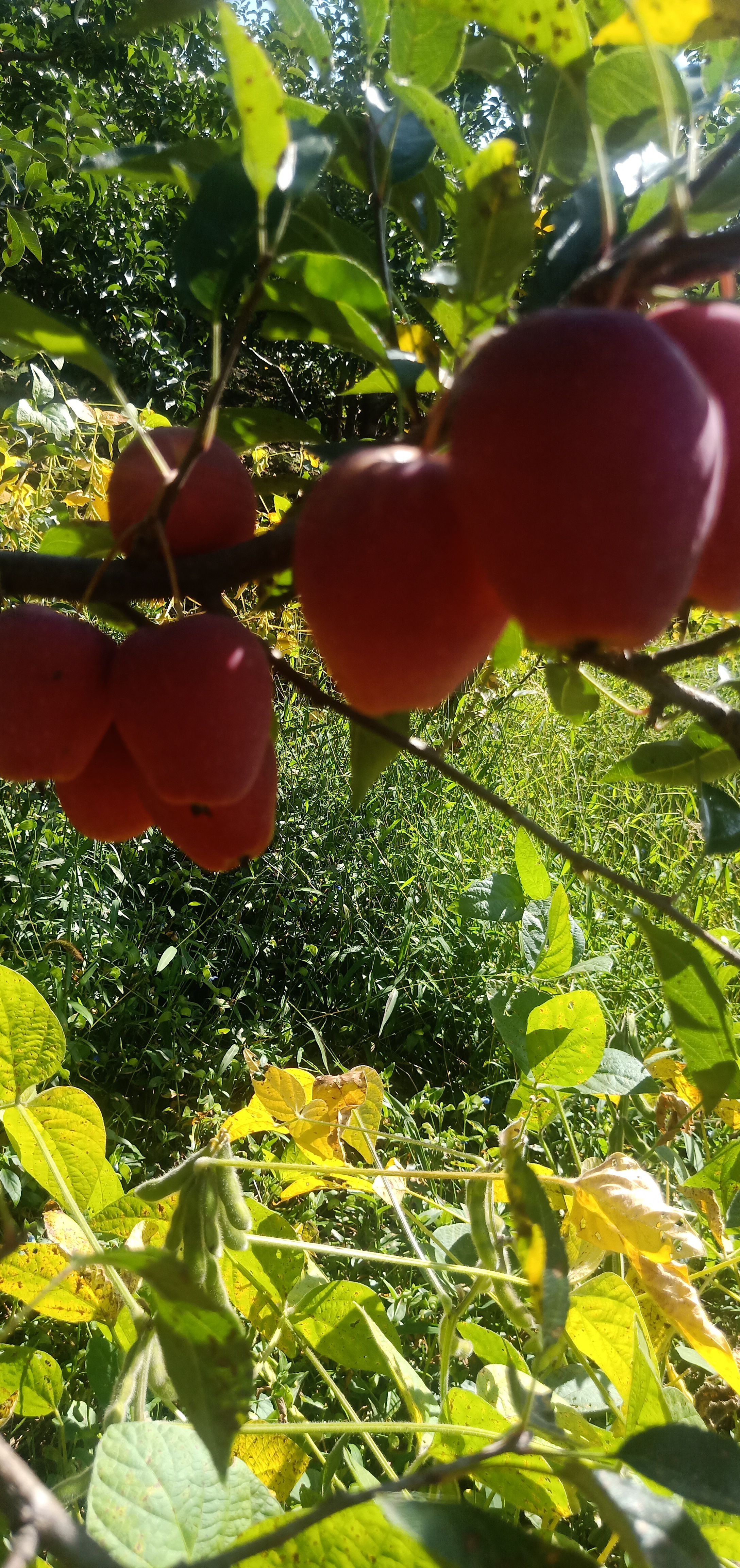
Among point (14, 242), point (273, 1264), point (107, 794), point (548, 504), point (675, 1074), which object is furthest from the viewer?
point (14, 242)

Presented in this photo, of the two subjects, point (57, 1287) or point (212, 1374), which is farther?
point (57, 1287)

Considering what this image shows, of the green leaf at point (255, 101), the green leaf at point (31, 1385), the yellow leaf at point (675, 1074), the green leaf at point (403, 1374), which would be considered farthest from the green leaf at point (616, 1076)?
the green leaf at point (255, 101)

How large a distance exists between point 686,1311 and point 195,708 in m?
0.57

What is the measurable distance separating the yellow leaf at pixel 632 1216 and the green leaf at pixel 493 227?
57 centimetres

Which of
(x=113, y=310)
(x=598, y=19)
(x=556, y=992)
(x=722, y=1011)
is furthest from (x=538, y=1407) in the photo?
(x=113, y=310)

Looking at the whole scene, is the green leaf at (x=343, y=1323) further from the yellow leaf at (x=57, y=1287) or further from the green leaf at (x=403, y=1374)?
the yellow leaf at (x=57, y=1287)

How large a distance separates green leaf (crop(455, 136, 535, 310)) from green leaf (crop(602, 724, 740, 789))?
0.99ft

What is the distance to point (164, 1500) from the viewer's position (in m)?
0.54

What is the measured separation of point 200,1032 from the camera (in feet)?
5.79

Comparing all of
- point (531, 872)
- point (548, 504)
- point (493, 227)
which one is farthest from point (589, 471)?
point (531, 872)

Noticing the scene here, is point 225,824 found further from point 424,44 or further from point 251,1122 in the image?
point 251,1122

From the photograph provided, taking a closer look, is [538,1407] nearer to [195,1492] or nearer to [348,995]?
[195,1492]

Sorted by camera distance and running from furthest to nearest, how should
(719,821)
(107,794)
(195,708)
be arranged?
(719,821) < (107,794) < (195,708)

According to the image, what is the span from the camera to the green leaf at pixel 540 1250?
1.18 feet
